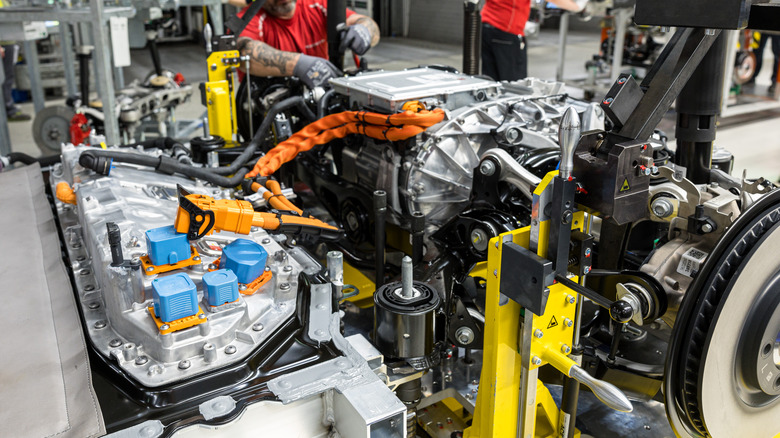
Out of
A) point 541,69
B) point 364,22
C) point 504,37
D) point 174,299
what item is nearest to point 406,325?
point 174,299

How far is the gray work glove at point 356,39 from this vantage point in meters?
3.89

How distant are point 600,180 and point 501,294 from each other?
404mm

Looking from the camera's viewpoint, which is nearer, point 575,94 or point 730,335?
point 730,335

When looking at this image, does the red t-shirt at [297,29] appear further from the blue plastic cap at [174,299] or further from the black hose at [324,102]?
the blue plastic cap at [174,299]

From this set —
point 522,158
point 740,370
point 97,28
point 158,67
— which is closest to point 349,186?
point 522,158

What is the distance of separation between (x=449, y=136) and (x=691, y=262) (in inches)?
47.3

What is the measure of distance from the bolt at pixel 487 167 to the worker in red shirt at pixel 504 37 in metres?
3.82

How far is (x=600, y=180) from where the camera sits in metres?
1.61

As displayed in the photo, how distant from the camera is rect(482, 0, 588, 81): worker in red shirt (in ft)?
19.0

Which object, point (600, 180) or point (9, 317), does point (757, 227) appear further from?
point (9, 317)

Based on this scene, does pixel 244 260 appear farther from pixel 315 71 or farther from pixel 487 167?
pixel 315 71

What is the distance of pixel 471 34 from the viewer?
154 inches

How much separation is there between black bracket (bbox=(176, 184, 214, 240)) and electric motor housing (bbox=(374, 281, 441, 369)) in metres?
0.60

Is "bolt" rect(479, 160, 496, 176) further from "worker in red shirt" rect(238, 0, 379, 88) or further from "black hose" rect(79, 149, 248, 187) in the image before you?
"worker in red shirt" rect(238, 0, 379, 88)
